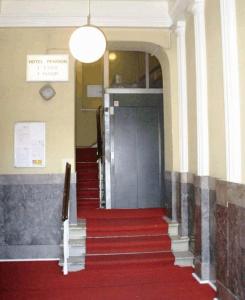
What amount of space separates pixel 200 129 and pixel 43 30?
9.10 feet

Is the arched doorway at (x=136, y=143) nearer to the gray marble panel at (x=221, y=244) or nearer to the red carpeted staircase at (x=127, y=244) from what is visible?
the red carpeted staircase at (x=127, y=244)

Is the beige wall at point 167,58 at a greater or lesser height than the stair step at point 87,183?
greater

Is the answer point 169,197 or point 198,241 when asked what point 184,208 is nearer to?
point 169,197

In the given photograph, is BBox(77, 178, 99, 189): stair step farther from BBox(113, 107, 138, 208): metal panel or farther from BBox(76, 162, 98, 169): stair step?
BBox(113, 107, 138, 208): metal panel

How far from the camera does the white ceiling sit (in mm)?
5012

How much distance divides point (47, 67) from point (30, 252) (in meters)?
2.68

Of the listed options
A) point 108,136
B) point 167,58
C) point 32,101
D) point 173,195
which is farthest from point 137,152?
point 32,101

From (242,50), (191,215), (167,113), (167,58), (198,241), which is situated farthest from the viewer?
(167,113)

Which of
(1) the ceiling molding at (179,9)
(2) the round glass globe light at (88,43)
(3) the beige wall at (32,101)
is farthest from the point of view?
(3) the beige wall at (32,101)

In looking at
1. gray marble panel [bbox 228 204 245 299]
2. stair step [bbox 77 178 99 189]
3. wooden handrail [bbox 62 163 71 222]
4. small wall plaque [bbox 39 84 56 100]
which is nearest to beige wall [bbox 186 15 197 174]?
gray marble panel [bbox 228 204 245 299]

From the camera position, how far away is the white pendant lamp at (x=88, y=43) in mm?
4180

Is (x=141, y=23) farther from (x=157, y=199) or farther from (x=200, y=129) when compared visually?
(x=157, y=199)

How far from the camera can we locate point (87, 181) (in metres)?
7.11

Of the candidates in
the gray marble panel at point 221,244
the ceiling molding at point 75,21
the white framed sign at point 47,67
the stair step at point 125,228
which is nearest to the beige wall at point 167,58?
the ceiling molding at point 75,21
